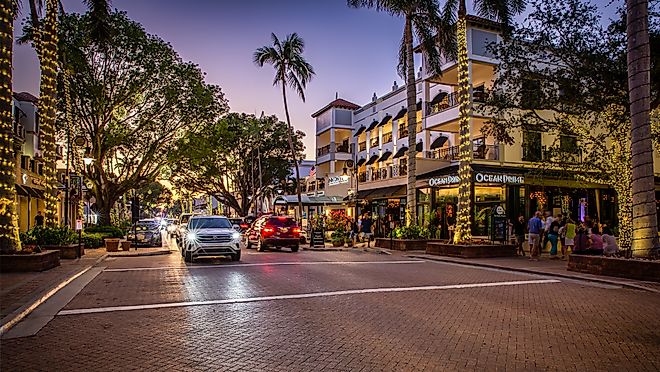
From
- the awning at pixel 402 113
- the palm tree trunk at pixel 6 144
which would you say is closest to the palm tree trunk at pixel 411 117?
the awning at pixel 402 113

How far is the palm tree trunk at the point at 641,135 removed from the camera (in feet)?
44.7

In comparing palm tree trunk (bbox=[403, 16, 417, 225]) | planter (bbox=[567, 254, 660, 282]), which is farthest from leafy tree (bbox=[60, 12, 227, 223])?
planter (bbox=[567, 254, 660, 282])

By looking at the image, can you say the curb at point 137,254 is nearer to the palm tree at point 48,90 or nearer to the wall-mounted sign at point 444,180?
A: the palm tree at point 48,90

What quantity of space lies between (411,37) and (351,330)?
65.7 feet

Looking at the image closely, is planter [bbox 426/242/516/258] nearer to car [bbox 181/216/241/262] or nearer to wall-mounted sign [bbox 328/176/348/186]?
car [bbox 181/216/241/262]

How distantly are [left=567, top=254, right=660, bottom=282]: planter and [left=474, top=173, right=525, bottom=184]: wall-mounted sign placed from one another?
11.9 m

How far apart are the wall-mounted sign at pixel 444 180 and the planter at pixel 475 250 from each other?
22.4 ft

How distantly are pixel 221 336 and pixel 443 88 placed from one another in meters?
30.3

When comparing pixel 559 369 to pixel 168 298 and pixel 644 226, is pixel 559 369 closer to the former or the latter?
pixel 168 298

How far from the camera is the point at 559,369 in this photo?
573cm

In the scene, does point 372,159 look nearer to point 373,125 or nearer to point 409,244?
point 373,125

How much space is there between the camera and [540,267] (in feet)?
53.5

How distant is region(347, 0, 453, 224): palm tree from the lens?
2391 centimetres

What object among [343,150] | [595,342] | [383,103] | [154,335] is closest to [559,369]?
[595,342]
